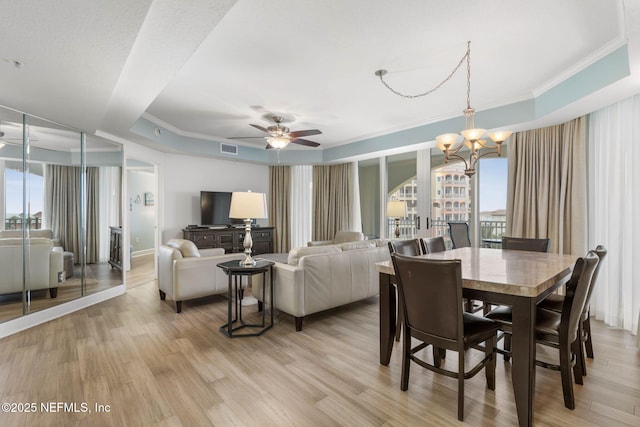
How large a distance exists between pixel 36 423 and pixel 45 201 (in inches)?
104

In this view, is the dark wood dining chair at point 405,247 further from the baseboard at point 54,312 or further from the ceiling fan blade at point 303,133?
the baseboard at point 54,312

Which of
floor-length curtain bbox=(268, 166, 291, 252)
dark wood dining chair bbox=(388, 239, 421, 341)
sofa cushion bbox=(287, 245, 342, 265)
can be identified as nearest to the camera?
dark wood dining chair bbox=(388, 239, 421, 341)

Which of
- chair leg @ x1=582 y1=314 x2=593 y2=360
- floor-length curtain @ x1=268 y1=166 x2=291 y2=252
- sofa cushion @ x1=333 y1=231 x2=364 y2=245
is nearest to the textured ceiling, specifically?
chair leg @ x1=582 y1=314 x2=593 y2=360

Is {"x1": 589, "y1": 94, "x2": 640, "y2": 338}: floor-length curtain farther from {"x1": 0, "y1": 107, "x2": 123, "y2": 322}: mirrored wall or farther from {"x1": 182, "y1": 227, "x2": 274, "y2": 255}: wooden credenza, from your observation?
{"x1": 0, "y1": 107, "x2": 123, "y2": 322}: mirrored wall

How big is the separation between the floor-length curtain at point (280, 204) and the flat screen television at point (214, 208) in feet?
3.74

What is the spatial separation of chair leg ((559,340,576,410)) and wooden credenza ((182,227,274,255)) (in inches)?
207

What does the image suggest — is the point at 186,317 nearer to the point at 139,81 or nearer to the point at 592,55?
the point at 139,81

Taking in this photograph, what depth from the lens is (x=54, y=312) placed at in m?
3.40

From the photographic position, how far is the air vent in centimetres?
596

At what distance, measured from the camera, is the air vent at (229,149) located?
5965 mm

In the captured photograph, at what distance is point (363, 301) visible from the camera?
406 centimetres

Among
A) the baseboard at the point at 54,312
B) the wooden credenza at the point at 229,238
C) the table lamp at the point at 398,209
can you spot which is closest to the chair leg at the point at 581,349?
the table lamp at the point at 398,209

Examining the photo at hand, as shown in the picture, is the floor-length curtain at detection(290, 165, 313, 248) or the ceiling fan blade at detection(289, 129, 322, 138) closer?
the ceiling fan blade at detection(289, 129, 322, 138)

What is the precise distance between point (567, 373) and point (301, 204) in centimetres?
594
